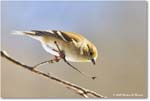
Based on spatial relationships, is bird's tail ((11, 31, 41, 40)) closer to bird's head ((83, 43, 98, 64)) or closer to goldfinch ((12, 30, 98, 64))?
goldfinch ((12, 30, 98, 64))

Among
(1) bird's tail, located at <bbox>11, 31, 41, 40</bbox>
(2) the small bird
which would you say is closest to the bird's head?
(2) the small bird

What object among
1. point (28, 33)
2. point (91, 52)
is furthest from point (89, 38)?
point (28, 33)

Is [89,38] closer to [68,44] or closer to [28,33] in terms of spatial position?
[68,44]

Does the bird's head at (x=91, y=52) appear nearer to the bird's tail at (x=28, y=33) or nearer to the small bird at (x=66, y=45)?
the small bird at (x=66, y=45)

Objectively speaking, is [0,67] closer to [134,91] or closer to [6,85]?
[6,85]

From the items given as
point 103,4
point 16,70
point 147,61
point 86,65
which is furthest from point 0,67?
point 147,61

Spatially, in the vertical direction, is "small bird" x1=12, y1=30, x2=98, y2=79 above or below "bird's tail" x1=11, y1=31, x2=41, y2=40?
below
